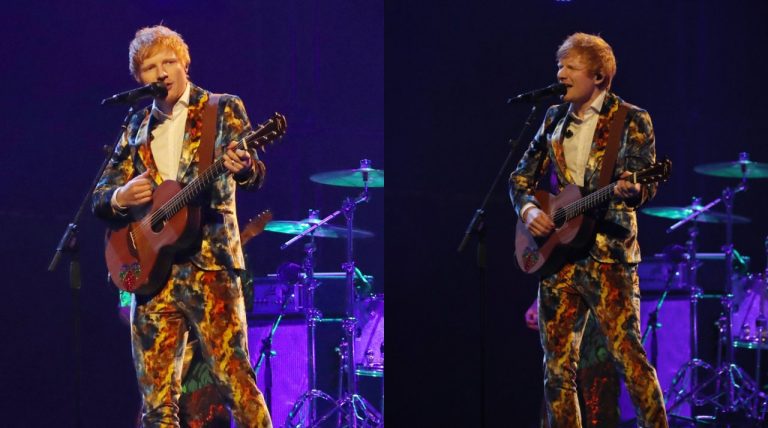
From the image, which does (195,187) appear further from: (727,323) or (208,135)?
(727,323)

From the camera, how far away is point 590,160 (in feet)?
13.0

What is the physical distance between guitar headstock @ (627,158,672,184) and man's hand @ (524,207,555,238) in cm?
49

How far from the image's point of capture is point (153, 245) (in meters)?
3.67

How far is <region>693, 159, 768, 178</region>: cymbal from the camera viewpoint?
20.5ft

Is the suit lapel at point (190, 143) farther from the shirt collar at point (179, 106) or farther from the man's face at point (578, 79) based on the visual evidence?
the man's face at point (578, 79)

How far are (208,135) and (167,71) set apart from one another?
37cm

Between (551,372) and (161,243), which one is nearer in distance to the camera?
(161,243)

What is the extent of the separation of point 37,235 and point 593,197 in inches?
139

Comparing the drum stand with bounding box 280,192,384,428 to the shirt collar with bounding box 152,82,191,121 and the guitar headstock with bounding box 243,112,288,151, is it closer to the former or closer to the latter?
the shirt collar with bounding box 152,82,191,121

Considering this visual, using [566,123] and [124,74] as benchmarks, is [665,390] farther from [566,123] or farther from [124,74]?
[124,74]

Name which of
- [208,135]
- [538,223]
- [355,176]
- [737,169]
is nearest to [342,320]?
[355,176]

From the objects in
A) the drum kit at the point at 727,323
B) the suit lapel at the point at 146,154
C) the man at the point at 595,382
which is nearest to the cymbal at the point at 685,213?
the drum kit at the point at 727,323

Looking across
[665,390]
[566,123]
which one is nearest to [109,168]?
[566,123]

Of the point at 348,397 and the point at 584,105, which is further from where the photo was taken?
the point at 348,397
